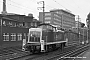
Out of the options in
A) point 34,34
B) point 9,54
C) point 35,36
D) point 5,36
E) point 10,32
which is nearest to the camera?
point 9,54

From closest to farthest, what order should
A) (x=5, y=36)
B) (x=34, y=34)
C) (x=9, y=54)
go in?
(x=9, y=54) < (x=34, y=34) < (x=5, y=36)

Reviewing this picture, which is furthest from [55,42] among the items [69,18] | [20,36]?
[69,18]

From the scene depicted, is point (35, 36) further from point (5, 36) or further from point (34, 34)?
point (5, 36)

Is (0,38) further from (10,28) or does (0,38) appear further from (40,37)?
(40,37)

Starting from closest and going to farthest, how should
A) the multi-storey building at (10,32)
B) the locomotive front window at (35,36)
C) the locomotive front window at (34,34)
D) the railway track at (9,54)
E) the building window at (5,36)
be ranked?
1. the railway track at (9,54)
2. the locomotive front window at (35,36)
3. the locomotive front window at (34,34)
4. the multi-storey building at (10,32)
5. the building window at (5,36)

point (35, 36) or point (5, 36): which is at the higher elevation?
point (35, 36)

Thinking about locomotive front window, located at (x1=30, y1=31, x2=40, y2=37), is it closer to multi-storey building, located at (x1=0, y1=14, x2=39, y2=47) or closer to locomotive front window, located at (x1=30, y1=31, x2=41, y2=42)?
locomotive front window, located at (x1=30, y1=31, x2=41, y2=42)

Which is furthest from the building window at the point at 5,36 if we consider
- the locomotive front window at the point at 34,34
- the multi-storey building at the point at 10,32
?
the locomotive front window at the point at 34,34

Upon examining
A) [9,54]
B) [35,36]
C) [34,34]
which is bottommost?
[9,54]

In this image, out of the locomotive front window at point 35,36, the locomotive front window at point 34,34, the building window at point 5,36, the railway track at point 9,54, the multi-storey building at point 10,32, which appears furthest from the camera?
the building window at point 5,36

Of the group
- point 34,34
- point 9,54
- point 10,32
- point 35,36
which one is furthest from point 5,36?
point 35,36

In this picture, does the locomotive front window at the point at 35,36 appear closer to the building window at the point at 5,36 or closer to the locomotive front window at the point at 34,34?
the locomotive front window at the point at 34,34

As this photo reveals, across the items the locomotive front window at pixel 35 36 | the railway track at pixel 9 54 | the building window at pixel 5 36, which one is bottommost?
the railway track at pixel 9 54

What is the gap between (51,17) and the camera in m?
94.2
